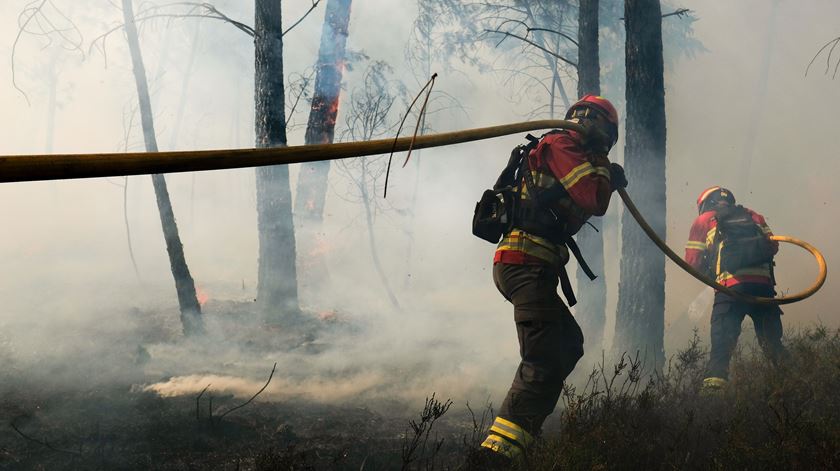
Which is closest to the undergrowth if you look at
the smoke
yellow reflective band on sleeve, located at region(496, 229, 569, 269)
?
the smoke

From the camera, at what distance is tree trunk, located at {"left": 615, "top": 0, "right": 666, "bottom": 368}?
6254 millimetres

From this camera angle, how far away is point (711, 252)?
620 cm

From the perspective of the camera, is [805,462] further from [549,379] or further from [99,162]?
[99,162]

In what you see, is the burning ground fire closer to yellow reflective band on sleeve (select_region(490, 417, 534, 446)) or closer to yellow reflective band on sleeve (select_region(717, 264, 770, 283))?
yellow reflective band on sleeve (select_region(490, 417, 534, 446))

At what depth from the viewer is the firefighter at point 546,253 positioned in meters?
3.70

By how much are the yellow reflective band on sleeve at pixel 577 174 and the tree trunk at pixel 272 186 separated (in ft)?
14.1

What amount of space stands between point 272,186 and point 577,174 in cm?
476

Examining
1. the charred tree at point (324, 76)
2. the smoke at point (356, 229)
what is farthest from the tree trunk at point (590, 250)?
the charred tree at point (324, 76)

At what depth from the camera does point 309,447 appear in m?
3.83

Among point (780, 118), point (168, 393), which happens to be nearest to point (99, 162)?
point (168, 393)

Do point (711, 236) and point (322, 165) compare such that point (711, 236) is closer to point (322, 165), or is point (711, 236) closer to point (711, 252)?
point (711, 252)

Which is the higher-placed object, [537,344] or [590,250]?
[590,250]

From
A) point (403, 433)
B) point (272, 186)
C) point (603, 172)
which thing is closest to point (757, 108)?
point (272, 186)

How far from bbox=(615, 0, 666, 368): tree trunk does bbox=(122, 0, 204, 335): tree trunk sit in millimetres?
4843
